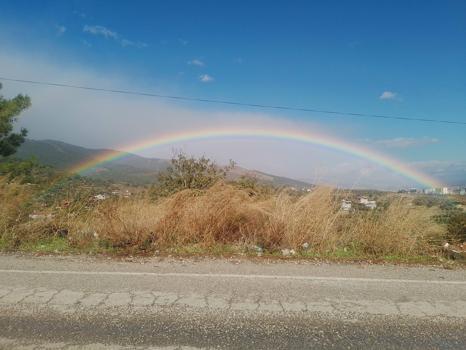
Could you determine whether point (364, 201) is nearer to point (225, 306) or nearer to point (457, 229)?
point (457, 229)

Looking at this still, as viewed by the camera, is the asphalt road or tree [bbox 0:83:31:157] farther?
tree [bbox 0:83:31:157]

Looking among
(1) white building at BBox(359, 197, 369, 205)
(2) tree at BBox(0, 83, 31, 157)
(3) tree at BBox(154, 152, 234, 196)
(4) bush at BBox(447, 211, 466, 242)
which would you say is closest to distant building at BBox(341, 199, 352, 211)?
(1) white building at BBox(359, 197, 369, 205)

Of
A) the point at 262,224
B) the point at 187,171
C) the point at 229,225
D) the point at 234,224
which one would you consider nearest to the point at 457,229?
the point at 262,224

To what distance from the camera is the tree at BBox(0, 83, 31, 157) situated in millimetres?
21766

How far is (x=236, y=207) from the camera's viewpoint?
794 centimetres

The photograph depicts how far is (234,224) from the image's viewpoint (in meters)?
7.96

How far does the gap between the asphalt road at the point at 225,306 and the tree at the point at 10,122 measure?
19.8 metres

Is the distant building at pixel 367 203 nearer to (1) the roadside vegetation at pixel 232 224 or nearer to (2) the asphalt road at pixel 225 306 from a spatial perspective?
(1) the roadside vegetation at pixel 232 224

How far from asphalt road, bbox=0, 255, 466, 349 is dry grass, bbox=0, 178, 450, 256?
4.41ft

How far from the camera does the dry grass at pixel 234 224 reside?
735 centimetres

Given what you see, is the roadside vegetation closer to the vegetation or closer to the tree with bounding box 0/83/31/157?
the vegetation

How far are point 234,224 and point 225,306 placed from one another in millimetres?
3853

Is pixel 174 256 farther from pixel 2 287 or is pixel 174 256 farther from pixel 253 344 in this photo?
pixel 253 344

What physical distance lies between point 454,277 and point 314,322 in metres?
3.41
